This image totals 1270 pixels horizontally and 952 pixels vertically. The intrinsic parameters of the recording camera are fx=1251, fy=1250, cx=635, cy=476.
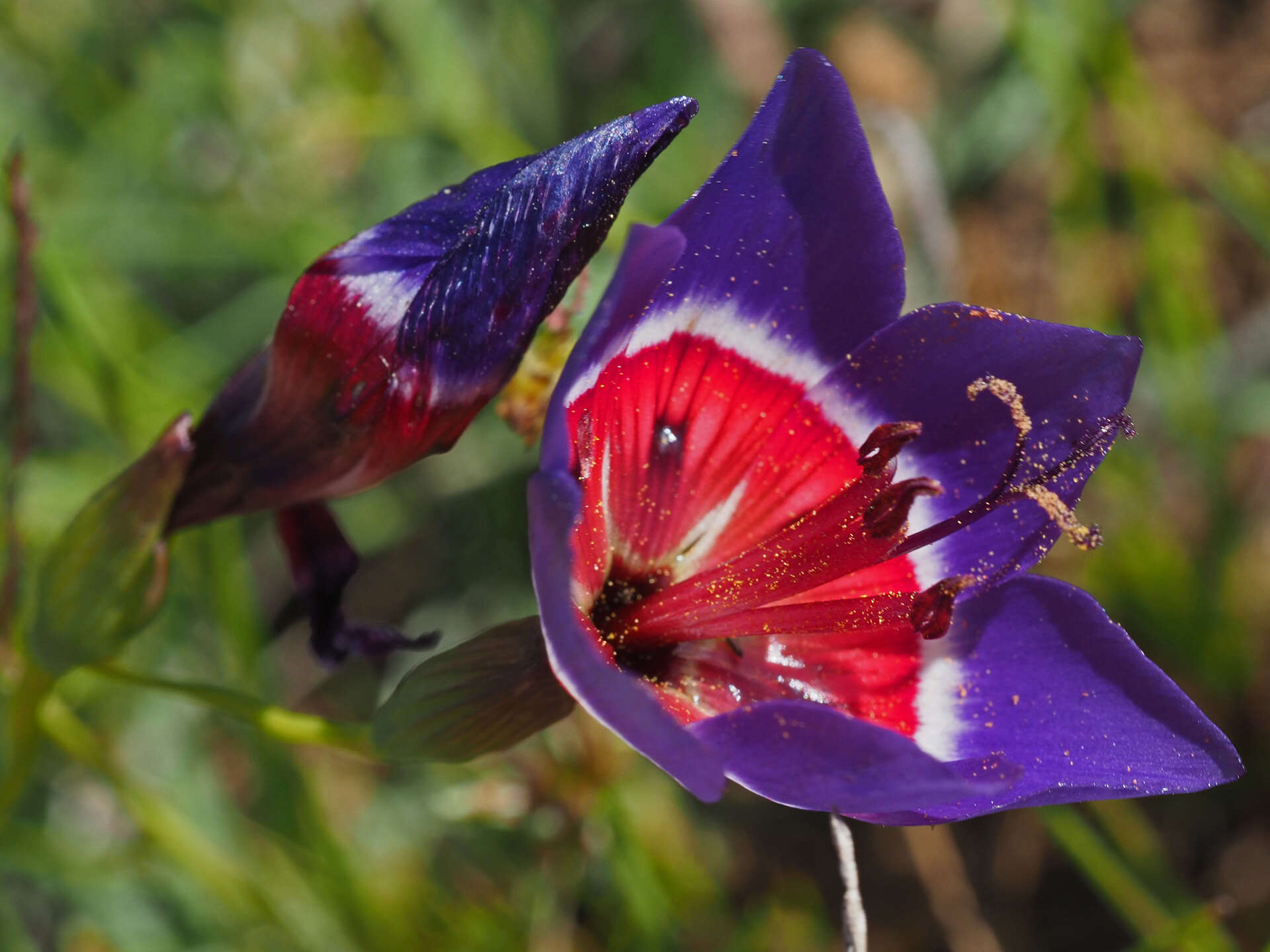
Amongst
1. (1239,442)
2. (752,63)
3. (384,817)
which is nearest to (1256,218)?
(1239,442)

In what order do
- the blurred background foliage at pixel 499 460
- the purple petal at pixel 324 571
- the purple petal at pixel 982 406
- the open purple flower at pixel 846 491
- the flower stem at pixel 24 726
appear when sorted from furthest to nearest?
1. the blurred background foliage at pixel 499 460
2. the purple petal at pixel 324 571
3. the flower stem at pixel 24 726
4. the purple petal at pixel 982 406
5. the open purple flower at pixel 846 491

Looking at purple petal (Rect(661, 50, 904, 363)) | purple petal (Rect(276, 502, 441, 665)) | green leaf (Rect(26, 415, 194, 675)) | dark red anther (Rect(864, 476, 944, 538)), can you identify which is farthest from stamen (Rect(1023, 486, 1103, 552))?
green leaf (Rect(26, 415, 194, 675))

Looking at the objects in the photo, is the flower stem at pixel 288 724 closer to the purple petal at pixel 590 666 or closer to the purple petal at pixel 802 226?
the purple petal at pixel 590 666

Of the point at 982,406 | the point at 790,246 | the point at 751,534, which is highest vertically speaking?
the point at 790,246

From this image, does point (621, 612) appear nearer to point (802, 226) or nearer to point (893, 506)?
point (893, 506)

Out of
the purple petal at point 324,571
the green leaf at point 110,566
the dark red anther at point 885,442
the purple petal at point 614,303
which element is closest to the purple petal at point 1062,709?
the dark red anther at point 885,442

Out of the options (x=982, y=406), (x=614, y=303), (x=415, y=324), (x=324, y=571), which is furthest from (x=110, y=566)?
(x=982, y=406)
